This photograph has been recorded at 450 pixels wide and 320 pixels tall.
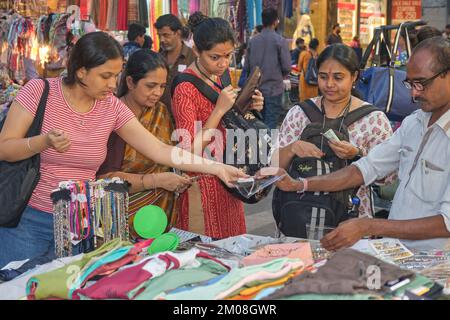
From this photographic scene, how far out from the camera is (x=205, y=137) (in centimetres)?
324

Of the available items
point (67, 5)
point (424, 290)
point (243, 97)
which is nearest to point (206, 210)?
point (243, 97)

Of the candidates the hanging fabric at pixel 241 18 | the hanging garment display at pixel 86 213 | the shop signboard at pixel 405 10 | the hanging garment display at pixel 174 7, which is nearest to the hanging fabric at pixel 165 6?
the hanging garment display at pixel 174 7

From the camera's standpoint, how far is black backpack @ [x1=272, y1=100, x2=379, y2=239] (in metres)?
2.95

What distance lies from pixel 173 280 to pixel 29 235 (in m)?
1.14

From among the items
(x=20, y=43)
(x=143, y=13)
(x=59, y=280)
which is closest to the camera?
(x=59, y=280)

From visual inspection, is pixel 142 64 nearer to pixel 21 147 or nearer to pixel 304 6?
pixel 21 147

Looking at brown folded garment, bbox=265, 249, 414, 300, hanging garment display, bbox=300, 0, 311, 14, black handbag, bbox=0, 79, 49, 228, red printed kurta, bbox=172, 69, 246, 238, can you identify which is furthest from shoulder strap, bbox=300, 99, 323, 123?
hanging garment display, bbox=300, 0, 311, 14

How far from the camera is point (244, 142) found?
3.27 metres

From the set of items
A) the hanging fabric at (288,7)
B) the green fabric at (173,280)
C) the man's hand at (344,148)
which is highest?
the hanging fabric at (288,7)

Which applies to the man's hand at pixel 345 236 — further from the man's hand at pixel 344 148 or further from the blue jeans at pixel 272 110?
the blue jeans at pixel 272 110

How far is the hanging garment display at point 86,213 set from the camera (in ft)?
8.07

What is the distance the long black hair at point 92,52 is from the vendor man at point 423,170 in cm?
115

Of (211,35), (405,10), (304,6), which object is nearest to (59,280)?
(211,35)

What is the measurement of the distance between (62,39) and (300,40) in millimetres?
6959
